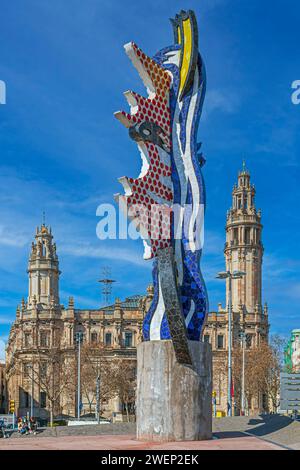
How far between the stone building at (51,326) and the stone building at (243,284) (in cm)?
1084

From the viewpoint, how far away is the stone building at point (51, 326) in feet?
344

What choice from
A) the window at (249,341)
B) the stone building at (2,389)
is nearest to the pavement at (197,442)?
the window at (249,341)

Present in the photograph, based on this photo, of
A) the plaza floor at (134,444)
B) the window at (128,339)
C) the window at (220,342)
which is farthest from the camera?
the window at (220,342)

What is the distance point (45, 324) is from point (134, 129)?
78.9m

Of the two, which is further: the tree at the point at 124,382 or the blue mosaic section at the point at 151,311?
the tree at the point at 124,382

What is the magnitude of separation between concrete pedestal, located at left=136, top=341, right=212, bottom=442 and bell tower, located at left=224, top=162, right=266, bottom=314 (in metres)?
79.2

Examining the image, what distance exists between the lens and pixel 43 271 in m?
112

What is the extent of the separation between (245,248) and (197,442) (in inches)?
3295

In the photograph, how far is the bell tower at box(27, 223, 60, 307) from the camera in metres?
112

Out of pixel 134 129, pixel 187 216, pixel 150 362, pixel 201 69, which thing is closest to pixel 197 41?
pixel 201 69

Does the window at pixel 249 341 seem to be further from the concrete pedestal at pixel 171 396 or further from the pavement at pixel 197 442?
the concrete pedestal at pixel 171 396

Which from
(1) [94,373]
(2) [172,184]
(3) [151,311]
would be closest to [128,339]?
(1) [94,373]

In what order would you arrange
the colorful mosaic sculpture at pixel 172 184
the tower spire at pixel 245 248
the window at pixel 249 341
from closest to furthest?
1. the colorful mosaic sculpture at pixel 172 184
2. the window at pixel 249 341
3. the tower spire at pixel 245 248

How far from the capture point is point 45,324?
108 m
